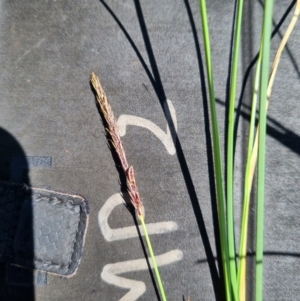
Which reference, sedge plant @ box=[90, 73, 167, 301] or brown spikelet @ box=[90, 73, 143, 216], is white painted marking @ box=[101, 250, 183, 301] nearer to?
sedge plant @ box=[90, 73, 167, 301]

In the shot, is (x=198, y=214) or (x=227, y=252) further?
(x=198, y=214)

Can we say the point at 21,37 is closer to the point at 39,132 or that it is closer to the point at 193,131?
the point at 39,132

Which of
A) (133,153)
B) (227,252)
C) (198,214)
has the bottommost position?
(227,252)

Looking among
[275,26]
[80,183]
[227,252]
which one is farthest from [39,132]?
[275,26]

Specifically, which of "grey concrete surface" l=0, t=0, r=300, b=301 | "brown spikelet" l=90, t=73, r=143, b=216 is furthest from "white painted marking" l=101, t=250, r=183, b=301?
"brown spikelet" l=90, t=73, r=143, b=216

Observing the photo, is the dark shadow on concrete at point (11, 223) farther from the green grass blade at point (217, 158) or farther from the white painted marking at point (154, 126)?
the green grass blade at point (217, 158)

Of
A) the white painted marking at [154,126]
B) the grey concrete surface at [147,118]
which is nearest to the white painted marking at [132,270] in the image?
the grey concrete surface at [147,118]
